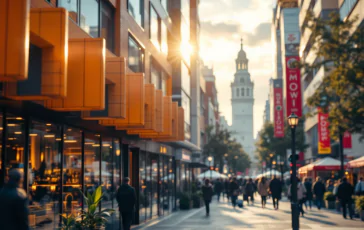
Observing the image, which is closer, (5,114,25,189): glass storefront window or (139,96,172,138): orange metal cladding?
(5,114,25,189): glass storefront window

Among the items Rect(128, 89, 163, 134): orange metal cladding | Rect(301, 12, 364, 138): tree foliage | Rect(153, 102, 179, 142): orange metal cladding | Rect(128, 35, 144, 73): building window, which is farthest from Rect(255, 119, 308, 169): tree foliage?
Rect(128, 89, 163, 134): orange metal cladding

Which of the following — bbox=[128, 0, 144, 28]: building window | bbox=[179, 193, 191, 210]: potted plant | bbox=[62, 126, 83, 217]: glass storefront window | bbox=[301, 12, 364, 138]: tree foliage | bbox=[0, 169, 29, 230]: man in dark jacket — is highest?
bbox=[128, 0, 144, 28]: building window

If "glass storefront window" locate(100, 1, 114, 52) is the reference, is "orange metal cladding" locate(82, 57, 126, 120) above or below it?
below

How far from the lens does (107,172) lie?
20.6m

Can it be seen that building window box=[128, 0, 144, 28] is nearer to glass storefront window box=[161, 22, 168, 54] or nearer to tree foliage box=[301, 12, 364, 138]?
glass storefront window box=[161, 22, 168, 54]

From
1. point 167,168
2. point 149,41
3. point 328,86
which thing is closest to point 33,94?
point 328,86

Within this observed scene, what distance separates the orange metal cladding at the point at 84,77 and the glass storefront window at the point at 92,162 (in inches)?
176

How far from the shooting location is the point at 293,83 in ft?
170

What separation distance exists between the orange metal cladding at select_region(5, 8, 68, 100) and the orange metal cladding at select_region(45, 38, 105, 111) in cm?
182

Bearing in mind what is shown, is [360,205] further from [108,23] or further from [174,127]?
[108,23]

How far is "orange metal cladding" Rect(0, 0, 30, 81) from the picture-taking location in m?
10.2

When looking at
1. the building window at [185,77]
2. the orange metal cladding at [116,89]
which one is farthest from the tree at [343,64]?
the building window at [185,77]

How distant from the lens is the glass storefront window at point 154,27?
2978 cm

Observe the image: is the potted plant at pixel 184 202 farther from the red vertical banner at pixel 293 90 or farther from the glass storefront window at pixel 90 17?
the glass storefront window at pixel 90 17
